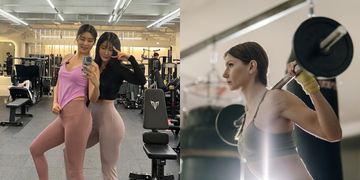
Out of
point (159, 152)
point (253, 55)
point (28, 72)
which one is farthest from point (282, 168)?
point (28, 72)

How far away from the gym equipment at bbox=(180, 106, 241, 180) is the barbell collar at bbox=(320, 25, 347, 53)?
2.21 ft

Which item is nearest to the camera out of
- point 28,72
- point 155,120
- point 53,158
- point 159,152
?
point 159,152

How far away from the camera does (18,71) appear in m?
7.85

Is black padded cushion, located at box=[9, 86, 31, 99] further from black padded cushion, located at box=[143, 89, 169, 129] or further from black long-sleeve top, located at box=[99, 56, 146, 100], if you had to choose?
black long-sleeve top, located at box=[99, 56, 146, 100]

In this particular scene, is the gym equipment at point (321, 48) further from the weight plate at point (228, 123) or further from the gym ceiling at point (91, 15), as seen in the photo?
the gym ceiling at point (91, 15)

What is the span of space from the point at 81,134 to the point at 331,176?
1.54 meters

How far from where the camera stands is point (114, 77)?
6.66 feet

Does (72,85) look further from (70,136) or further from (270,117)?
(270,117)

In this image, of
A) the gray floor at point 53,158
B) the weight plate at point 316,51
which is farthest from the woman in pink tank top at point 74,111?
the gray floor at point 53,158

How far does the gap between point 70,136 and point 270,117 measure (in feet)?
3.93

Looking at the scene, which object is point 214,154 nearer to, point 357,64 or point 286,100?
point 286,100

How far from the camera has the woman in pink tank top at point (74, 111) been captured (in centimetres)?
191

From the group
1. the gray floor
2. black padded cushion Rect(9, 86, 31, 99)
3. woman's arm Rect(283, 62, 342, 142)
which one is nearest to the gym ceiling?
black padded cushion Rect(9, 86, 31, 99)

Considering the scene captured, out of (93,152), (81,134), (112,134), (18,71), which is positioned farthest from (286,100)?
(18,71)
